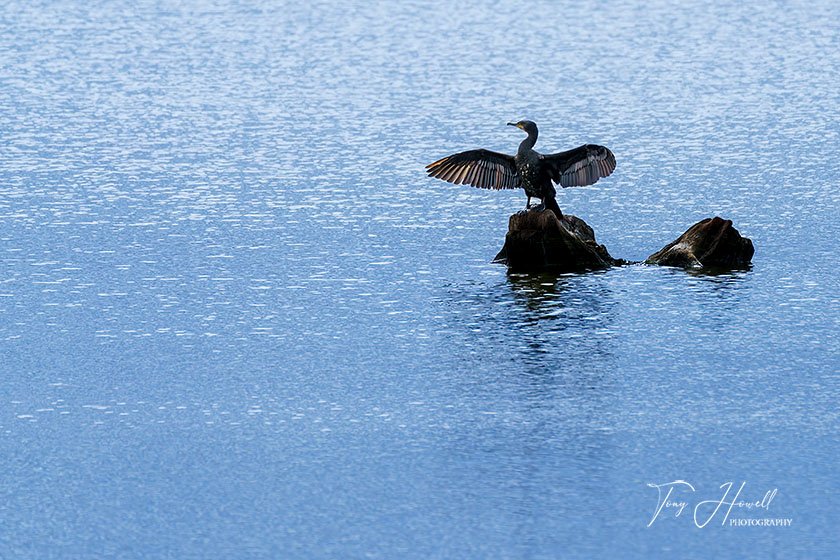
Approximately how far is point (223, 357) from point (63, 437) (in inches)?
119

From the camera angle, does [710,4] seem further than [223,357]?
Yes

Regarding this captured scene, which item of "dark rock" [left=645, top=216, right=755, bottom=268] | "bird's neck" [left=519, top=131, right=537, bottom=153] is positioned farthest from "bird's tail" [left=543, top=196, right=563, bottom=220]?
"dark rock" [left=645, top=216, right=755, bottom=268]

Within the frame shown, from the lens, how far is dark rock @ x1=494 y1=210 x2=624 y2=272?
69.8 feet

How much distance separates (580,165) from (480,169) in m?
1.60

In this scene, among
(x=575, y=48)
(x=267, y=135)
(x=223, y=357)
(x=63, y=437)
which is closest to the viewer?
(x=63, y=437)

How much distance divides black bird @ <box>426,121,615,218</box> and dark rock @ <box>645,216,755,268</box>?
67.0 inches

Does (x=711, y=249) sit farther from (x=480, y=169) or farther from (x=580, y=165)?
(x=480, y=169)

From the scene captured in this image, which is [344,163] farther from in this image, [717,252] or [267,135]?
[717,252]

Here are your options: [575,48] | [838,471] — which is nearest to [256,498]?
[838,471]

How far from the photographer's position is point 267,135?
33.3m

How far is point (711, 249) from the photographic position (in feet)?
70.4

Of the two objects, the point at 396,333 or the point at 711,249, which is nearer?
the point at 396,333
